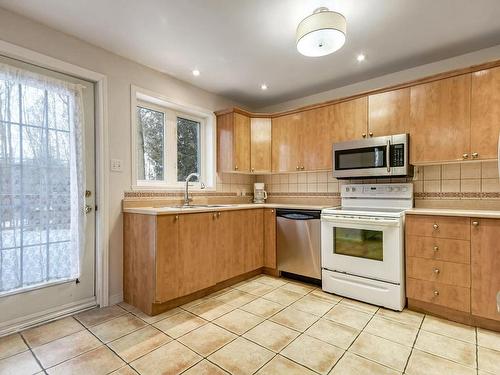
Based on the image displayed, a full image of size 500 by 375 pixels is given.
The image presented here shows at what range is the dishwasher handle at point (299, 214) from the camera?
2861mm

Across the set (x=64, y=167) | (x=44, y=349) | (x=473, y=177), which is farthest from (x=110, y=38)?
(x=473, y=177)

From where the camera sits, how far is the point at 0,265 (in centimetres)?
188

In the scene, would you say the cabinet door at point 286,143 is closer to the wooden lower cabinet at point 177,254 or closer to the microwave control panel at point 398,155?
the wooden lower cabinet at point 177,254

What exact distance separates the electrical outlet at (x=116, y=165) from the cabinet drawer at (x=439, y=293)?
2751 millimetres

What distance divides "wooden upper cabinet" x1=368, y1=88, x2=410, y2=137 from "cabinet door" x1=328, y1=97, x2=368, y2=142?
0.06 m

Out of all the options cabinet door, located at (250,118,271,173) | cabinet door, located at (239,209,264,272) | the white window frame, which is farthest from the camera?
cabinet door, located at (250,118,271,173)

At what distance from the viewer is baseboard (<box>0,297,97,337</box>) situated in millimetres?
1929

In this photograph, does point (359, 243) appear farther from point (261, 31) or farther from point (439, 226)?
point (261, 31)

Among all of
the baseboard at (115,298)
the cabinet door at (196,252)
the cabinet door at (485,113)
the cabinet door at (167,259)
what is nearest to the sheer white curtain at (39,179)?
the baseboard at (115,298)

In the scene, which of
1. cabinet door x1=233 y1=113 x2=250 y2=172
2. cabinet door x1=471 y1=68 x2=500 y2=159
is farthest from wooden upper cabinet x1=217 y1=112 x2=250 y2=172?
cabinet door x1=471 y1=68 x2=500 y2=159

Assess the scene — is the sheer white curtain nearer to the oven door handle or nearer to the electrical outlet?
the electrical outlet

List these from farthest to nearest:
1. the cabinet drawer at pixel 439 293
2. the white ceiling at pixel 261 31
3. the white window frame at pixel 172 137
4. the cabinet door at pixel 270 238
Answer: the cabinet door at pixel 270 238 < the white window frame at pixel 172 137 < the cabinet drawer at pixel 439 293 < the white ceiling at pixel 261 31

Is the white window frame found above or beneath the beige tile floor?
above

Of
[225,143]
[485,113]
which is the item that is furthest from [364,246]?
[225,143]
